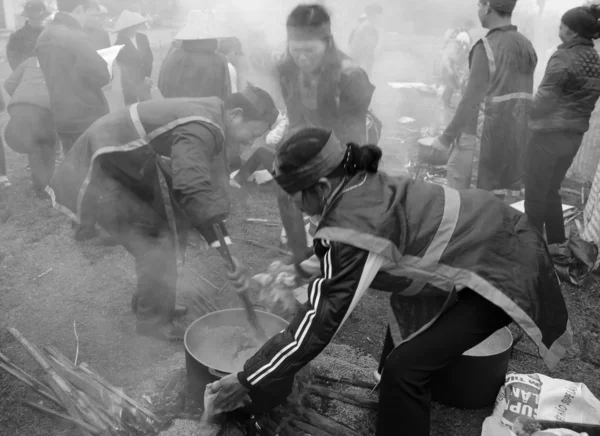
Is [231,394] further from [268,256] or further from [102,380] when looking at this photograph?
[268,256]

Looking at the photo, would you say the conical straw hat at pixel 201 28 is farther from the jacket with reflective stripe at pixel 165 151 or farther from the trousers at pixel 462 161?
the trousers at pixel 462 161

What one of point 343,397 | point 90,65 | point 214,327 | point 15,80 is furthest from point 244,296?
point 15,80

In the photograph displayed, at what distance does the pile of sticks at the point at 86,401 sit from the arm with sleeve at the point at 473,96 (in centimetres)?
319

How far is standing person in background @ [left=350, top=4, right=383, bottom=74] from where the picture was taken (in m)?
8.89

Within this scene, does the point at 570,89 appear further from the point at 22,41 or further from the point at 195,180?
the point at 22,41

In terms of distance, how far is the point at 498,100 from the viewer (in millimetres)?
4383

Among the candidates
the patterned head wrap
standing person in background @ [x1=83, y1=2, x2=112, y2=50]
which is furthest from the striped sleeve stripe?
standing person in background @ [x1=83, y1=2, x2=112, y2=50]

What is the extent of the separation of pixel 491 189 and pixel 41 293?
3.98 meters

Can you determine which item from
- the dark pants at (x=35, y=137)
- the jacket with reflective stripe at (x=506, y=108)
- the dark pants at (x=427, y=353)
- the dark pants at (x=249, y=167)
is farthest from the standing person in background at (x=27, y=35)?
the dark pants at (x=427, y=353)

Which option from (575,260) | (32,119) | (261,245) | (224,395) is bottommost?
(261,245)

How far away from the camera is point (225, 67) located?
210 inches

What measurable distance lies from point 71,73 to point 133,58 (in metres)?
1.83

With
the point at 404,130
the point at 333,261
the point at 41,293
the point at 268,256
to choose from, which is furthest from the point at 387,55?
the point at 333,261

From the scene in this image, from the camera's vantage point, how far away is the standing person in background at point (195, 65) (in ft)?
16.9
